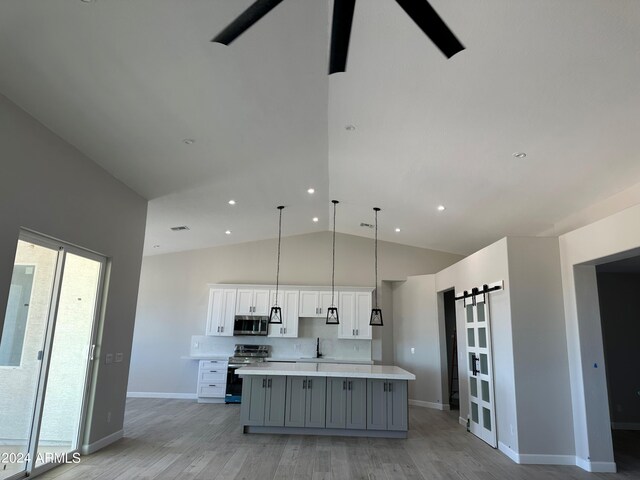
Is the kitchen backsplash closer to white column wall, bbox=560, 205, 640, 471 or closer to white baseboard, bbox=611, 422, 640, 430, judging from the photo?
white baseboard, bbox=611, 422, 640, 430

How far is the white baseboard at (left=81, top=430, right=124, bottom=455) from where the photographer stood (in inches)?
184

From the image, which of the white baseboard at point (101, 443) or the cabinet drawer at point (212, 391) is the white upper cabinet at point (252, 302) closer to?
the cabinet drawer at point (212, 391)

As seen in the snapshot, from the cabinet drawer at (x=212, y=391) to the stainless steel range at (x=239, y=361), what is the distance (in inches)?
4.1

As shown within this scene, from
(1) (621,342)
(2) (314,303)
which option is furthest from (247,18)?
(1) (621,342)

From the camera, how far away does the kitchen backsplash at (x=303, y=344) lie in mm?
8680

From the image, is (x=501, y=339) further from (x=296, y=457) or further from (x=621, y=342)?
(x=621, y=342)

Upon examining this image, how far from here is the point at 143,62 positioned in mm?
3121

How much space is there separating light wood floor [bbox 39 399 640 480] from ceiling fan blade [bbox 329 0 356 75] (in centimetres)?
390

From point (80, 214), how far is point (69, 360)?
163 centimetres

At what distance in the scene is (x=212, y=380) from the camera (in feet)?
26.7

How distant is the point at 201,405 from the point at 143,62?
257 inches

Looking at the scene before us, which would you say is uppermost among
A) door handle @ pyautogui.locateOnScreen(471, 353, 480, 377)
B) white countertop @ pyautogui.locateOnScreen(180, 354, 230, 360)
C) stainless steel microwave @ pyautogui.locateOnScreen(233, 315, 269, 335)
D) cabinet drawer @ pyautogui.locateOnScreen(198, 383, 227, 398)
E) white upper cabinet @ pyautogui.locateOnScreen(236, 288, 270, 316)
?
white upper cabinet @ pyautogui.locateOnScreen(236, 288, 270, 316)

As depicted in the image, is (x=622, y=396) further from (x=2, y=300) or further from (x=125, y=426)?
(x=2, y=300)

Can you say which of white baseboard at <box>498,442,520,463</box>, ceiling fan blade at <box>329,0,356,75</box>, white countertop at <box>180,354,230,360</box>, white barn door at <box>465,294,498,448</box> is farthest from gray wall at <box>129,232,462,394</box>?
ceiling fan blade at <box>329,0,356,75</box>
